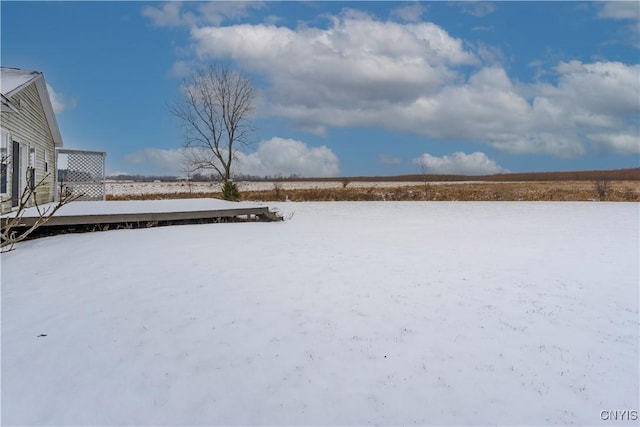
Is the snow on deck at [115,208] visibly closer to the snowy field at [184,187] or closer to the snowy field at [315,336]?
the snowy field at [315,336]

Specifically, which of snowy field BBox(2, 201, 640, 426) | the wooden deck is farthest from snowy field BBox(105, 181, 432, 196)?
snowy field BBox(2, 201, 640, 426)

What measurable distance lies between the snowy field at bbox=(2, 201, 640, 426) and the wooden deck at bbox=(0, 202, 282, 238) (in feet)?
3.32

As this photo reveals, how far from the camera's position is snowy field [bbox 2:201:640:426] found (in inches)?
134

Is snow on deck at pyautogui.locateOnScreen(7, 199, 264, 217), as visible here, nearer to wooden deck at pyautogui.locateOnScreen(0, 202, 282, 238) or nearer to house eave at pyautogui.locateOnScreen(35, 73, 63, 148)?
wooden deck at pyautogui.locateOnScreen(0, 202, 282, 238)

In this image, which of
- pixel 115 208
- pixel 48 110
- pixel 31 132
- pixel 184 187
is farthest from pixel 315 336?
pixel 184 187

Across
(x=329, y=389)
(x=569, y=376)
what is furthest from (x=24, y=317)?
(x=569, y=376)

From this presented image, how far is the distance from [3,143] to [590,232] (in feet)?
54.3

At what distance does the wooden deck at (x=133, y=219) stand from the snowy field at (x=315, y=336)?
1013 mm

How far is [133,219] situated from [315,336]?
8941mm

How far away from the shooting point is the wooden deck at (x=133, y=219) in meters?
10.1

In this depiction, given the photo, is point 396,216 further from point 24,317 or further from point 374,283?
point 24,317

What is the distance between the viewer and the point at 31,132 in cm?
1365

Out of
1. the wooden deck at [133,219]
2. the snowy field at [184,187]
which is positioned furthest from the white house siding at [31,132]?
the snowy field at [184,187]

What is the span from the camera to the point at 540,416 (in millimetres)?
A: 3285
